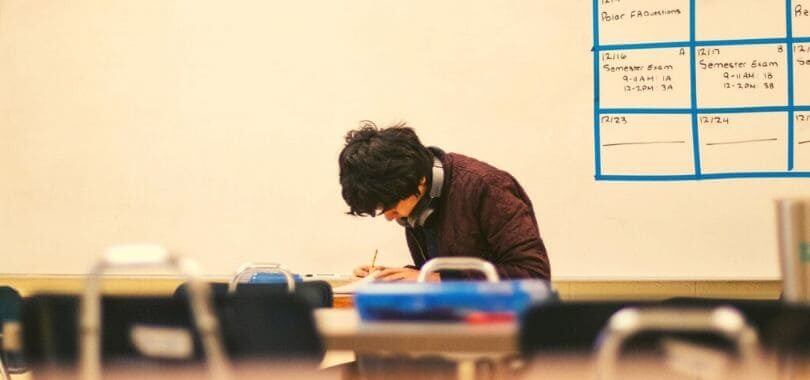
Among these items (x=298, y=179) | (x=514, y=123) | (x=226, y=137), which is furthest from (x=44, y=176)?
(x=514, y=123)

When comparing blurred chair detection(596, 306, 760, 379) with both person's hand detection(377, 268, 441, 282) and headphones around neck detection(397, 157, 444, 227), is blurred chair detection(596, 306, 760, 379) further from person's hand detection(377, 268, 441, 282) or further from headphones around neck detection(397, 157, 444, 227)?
headphones around neck detection(397, 157, 444, 227)

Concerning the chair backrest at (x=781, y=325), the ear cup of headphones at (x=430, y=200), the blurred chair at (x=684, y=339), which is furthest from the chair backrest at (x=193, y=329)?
the ear cup of headphones at (x=430, y=200)

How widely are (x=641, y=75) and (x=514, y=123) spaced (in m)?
0.54

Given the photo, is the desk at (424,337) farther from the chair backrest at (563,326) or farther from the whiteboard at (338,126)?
the whiteboard at (338,126)

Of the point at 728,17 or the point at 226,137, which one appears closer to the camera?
the point at 728,17

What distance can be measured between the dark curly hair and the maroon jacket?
147 millimetres

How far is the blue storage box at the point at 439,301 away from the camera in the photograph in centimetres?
171

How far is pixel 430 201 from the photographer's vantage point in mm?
2900

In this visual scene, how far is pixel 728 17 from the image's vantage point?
366 cm

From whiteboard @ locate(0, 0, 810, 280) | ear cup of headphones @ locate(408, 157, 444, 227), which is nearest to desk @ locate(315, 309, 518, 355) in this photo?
ear cup of headphones @ locate(408, 157, 444, 227)

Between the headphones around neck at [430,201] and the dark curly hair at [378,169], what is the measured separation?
79 millimetres

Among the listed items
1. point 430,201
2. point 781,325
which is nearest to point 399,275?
point 430,201

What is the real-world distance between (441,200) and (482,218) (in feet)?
0.48

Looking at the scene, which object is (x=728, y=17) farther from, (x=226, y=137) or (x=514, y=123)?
(x=226, y=137)
